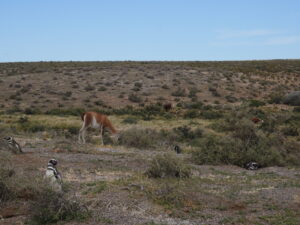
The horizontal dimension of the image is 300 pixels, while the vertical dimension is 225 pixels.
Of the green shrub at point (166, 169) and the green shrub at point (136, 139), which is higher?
the green shrub at point (166, 169)

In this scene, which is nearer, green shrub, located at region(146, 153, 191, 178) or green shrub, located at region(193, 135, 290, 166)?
green shrub, located at region(146, 153, 191, 178)

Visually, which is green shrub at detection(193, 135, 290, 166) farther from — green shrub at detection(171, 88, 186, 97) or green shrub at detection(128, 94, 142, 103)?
green shrub at detection(171, 88, 186, 97)

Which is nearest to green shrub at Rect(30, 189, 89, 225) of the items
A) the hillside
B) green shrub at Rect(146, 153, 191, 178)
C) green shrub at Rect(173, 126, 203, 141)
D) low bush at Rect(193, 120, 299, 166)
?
green shrub at Rect(146, 153, 191, 178)

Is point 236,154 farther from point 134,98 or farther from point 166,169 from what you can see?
point 134,98

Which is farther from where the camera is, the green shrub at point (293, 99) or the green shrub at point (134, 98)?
the green shrub at point (134, 98)

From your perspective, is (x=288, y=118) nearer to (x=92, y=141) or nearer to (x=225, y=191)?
(x=92, y=141)

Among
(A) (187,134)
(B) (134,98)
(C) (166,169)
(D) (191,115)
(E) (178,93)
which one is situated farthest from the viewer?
(E) (178,93)

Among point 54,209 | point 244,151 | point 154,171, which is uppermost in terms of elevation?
point 54,209

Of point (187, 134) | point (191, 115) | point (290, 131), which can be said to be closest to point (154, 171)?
point (187, 134)

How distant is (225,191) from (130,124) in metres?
18.1

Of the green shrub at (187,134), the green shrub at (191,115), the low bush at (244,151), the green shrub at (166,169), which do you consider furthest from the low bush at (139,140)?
the green shrub at (191,115)

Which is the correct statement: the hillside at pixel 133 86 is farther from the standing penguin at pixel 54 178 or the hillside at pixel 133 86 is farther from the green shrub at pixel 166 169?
the standing penguin at pixel 54 178

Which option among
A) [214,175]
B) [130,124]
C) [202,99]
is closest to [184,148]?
[214,175]

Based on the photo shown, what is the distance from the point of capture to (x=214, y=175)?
45.7 feet
